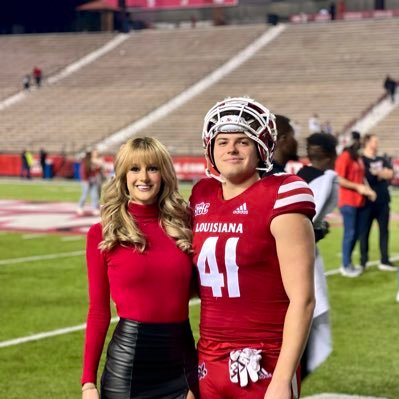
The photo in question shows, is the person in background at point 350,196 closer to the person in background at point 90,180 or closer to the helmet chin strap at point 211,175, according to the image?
the helmet chin strap at point 211,175

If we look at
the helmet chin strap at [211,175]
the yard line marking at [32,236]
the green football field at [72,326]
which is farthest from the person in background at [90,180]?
the helmet chin strap at [211,175]

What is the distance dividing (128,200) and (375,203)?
9899 millimetres

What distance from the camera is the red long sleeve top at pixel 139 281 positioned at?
4035 millimetres

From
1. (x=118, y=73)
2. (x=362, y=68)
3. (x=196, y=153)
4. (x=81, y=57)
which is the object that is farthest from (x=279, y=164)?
(x=81, y=57)

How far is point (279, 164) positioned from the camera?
5.45 m

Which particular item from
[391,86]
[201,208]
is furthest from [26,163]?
[201,208]

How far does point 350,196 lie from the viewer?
13.5m

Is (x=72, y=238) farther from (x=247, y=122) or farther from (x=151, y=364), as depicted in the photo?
(x=247, y=122)

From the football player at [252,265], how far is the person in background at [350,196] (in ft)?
30.9

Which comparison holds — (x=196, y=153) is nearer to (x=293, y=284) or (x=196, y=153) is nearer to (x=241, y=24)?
(x=241, y=24)

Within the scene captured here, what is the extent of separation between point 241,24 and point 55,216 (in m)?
38.4

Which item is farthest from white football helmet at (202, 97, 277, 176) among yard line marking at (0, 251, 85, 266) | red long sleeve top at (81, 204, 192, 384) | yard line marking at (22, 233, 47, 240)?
yard line marking at (22, 233, 47, 240)

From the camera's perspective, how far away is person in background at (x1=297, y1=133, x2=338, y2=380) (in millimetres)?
4844

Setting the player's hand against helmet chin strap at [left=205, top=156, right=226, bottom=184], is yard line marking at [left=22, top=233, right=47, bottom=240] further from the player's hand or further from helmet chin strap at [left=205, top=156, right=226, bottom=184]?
the player's hand
